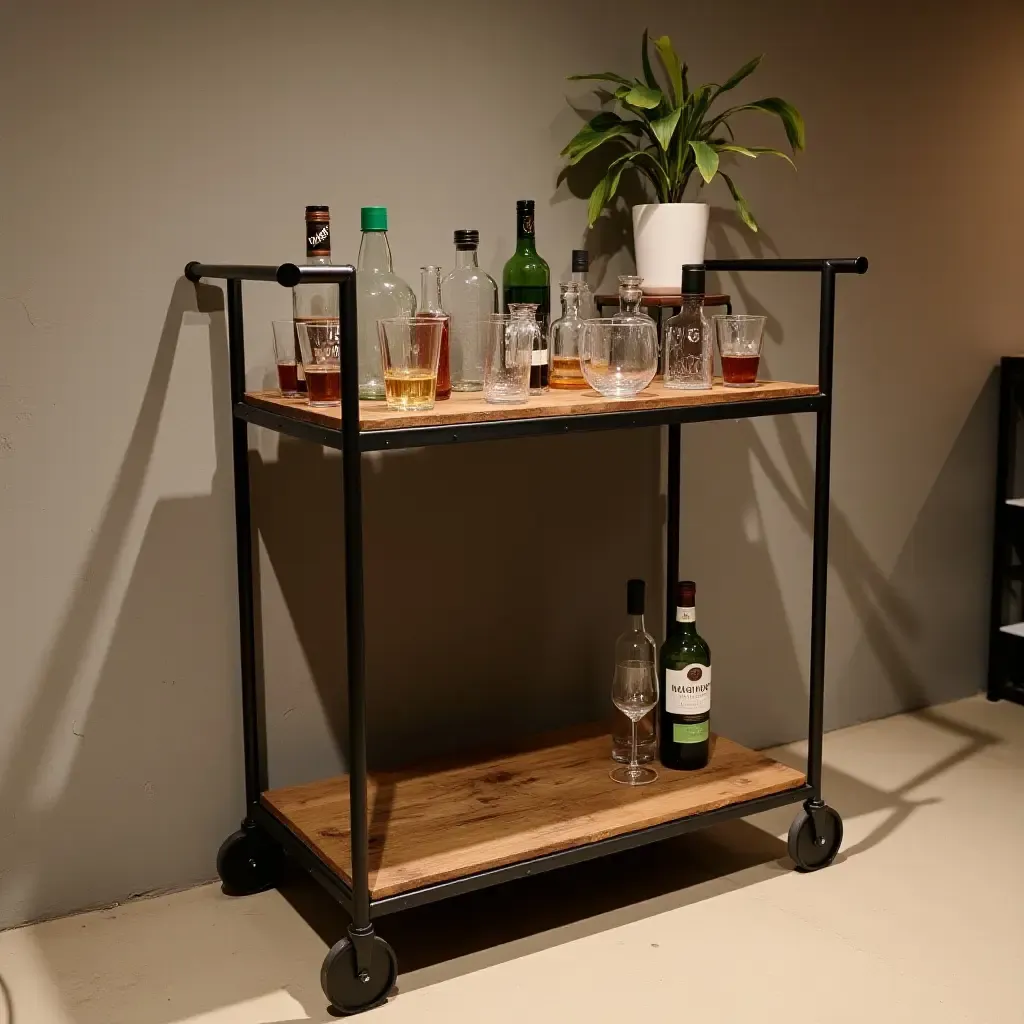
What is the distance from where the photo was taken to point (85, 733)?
2.19m

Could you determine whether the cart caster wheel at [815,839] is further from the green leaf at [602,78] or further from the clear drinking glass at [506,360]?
the green leaf at [602,78]

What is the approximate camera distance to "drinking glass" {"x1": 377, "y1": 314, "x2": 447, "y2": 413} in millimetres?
1900

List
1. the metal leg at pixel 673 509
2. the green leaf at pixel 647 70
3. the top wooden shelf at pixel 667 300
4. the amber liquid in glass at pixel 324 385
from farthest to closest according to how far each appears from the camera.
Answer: the metal leg at pixel 673 509
the green leaf at pixel 647 70
the top wooden shelf at pixel 667 300
the amber liquid in glass at pixel 324 385

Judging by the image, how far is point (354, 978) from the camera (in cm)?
192

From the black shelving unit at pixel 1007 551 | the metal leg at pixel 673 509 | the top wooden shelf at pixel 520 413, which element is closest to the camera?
the top wooden shelf at pixel 520 413

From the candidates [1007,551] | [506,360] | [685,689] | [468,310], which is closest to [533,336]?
[506,360]

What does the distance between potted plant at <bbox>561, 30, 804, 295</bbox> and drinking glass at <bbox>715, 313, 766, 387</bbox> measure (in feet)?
0.71

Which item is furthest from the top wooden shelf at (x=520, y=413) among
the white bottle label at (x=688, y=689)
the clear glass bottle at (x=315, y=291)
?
the white bottle label at (x=688, y=689)

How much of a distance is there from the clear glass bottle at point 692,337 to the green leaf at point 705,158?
211mm

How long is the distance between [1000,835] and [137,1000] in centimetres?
159

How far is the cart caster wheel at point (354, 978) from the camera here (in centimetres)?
190

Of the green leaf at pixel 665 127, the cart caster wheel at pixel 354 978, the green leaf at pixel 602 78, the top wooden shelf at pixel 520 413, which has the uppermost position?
the green leaf at pixel 602 78

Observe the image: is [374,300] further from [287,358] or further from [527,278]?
[527,278]

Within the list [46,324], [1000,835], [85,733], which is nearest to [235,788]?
[85,733]
